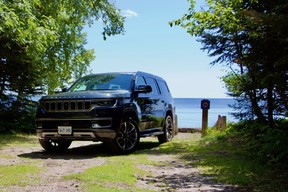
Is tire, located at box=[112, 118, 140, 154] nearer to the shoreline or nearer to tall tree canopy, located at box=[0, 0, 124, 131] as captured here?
tall tree canopy, located at box=[0, 0, 124, 131]

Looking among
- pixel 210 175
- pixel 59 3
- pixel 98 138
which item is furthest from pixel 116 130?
pixel 59 3

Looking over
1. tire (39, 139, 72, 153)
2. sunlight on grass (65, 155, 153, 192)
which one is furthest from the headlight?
tire (39, 139, 72, 153)

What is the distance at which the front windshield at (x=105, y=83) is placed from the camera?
9.02m

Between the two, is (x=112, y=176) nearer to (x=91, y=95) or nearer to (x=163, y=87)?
(x=91, y=95)

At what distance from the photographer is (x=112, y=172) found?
589 centimetres

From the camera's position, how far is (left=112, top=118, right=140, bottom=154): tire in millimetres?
8148

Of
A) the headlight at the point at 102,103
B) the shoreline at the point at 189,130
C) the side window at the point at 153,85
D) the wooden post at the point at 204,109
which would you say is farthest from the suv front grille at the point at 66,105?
the shoreline at the point at 189,130

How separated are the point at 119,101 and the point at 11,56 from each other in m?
6.95

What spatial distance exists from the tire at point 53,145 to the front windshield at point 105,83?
4.73 ft

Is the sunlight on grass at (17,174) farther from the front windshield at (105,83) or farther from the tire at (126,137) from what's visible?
the front windshield at (105,83)

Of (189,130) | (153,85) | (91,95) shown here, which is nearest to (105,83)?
(91,95)

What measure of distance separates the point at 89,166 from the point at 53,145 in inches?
114

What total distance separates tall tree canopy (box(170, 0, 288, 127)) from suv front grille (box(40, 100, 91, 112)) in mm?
2753

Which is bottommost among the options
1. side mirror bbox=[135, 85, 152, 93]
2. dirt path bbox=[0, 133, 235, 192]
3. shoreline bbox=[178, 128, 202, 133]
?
dirt path bbox=[0, 133, 235, 192]
